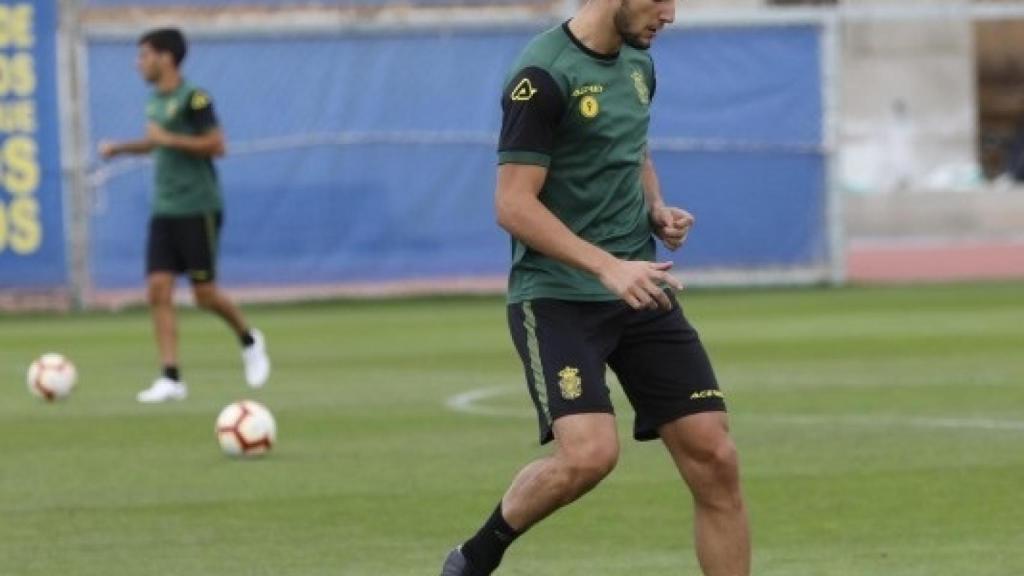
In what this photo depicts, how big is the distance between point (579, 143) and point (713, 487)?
1.19 meters

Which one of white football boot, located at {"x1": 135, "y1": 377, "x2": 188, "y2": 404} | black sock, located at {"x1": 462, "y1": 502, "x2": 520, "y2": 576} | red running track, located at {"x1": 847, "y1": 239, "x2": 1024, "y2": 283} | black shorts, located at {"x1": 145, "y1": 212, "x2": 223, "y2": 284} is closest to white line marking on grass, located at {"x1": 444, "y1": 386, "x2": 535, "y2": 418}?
white football boot, located at {"x1": 135, "y1": 377, "x2": 188, "y2": 404}

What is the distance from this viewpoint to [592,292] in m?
8.55

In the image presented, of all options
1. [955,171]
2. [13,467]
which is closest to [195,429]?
[13,467]

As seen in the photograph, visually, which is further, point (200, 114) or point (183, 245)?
point (183, 245)

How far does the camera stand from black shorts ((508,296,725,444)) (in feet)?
27.8

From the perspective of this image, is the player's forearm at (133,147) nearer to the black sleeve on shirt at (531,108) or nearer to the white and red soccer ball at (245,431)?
the white and red soccer ball at (245,431)

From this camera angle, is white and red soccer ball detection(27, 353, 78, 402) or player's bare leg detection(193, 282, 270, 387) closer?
white and red soccer ball detection(27, 353, 78, 402)

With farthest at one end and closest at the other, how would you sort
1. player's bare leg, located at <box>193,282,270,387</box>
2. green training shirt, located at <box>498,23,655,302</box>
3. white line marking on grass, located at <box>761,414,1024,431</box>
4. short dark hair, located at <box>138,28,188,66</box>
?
player's bare leg, located at <box>193,282,270,387</box>, short dark hair, located at <box>138,28,188,66</box>, white line marking on grass, located at <box>761,414,1024,431</box>, green training shirt, located at <box>498,23,655,302</box>

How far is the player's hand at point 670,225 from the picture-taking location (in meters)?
8.68

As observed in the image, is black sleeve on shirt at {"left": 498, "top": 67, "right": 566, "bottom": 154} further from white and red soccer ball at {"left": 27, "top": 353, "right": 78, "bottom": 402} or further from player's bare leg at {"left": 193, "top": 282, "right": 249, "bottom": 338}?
player's bare leg at {"left": 193, "top": 282, "right": 249, "bottom": 338}

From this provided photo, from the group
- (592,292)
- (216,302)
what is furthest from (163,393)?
(592,292)

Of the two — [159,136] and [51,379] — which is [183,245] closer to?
[159,136]

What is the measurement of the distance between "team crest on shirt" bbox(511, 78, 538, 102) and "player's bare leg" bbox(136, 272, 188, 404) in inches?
382

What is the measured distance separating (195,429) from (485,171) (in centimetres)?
1489
